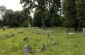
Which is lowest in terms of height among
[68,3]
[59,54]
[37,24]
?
[37,24]

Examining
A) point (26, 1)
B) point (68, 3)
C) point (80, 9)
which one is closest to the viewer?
point (80, 9)

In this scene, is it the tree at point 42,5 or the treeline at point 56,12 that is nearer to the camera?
the treeline at point 56,12

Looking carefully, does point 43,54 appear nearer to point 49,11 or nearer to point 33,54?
point 33,54

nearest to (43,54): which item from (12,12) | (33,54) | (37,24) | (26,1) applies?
(33,54)

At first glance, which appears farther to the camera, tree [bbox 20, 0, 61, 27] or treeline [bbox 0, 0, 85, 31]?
tree [bbox 20, 0, 61, 27]

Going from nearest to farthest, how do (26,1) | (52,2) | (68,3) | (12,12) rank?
(68,3) → (26,1) → (52,2) → (12,12)

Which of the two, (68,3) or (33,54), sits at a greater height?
(68,3)

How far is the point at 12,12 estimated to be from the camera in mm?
120375

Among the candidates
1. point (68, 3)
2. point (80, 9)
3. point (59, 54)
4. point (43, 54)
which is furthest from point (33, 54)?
point (68, 3)

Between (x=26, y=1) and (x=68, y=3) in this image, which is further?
(x=26, y=1)

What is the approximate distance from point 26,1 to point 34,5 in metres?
2.98

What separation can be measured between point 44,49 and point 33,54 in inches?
64.1

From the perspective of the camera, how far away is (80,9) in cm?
4575

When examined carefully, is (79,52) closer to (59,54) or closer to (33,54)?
(59,54)
